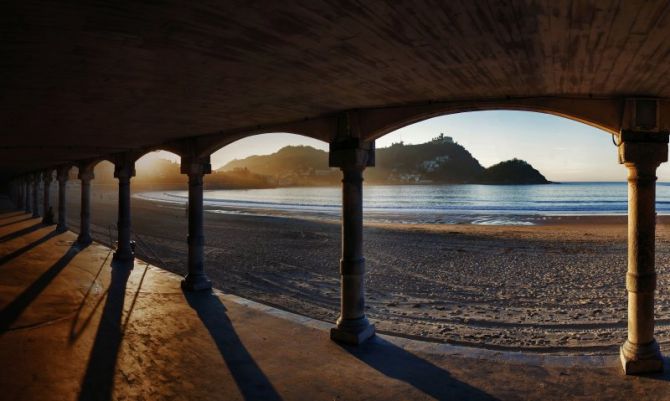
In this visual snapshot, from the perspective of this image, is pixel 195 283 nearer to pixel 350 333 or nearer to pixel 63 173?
pixel 350 333

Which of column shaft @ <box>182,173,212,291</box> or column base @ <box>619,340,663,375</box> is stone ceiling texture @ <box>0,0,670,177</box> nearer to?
column base @ <box>619,340,663,375</box>

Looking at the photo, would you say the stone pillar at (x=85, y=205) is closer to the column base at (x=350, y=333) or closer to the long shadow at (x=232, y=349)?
the long shadow at (x=232, y=349)

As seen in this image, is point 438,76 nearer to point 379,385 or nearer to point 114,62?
point 114,62

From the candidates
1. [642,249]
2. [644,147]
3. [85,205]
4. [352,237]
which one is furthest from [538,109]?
[85,205]

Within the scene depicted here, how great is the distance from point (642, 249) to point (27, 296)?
11.0 meters

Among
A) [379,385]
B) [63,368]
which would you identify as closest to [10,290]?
[63,368]

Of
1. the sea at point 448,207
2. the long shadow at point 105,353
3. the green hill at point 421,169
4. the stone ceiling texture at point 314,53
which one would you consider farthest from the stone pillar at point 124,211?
the green hill at point 421,169

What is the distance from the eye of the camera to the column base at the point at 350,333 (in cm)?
636

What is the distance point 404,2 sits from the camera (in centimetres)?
263

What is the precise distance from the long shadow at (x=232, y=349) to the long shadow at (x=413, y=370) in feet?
4.82

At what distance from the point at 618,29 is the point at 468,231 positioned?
21.9 meters

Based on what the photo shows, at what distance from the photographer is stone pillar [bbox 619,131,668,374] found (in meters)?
5.25

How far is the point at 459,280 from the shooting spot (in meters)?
12.1

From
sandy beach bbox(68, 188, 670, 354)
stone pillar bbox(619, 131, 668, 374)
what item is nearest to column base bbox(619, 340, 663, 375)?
stone pillar bbox(619, 131, 668, 374)
